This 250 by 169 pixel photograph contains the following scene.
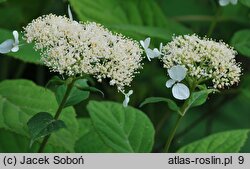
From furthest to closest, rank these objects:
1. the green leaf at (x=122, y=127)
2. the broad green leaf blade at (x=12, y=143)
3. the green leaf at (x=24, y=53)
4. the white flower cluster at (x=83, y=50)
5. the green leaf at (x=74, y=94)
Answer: the broad green leaf blade at (x=12, y=143) < the green leaf at (x=24, y=53) < the green leaf at (x=122, y=127) < the green leaf at (x=74, y=94) < the white flower cluster at (x=83, y=50)

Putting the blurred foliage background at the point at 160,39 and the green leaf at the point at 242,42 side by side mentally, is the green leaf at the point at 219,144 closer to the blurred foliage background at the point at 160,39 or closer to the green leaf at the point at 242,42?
the green leaf at the point at 242,42

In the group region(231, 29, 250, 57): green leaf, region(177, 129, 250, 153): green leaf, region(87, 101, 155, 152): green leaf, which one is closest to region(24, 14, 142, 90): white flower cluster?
region(87, 101, 155, 152): green leaf

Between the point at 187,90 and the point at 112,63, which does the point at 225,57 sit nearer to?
the point at 187,90

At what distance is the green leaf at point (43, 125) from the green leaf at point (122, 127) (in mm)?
245

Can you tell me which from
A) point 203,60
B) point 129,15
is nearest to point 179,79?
point 203,60

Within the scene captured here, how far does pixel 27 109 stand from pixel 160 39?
634 mm

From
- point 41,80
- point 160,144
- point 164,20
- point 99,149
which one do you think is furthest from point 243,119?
point 99,149

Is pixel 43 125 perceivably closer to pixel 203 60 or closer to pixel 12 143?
pixel 203 60

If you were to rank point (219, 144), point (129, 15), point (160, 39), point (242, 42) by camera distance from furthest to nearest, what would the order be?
point (129, 15) < point (160, 39) < point (242, 42) < point (219, 144)

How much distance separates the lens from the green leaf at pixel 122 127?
179 cm

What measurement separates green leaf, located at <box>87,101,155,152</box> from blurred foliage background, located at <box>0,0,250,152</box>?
40 centimetres

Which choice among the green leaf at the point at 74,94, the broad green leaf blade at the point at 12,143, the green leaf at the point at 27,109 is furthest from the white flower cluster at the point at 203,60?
the broad green leaf blade at the point at 12,143

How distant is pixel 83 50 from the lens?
4.86 feet

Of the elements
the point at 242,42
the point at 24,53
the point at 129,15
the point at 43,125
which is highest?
the point at 129,15
